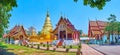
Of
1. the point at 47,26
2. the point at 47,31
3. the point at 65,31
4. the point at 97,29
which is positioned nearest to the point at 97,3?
the point at 65,31

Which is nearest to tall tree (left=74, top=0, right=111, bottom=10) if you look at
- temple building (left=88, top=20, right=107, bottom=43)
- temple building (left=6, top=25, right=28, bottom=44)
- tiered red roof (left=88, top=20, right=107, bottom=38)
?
temple building (left=88, top=20, right=107, bottom=43)

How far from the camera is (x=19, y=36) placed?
67188 mm

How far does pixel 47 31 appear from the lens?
64.9 meters

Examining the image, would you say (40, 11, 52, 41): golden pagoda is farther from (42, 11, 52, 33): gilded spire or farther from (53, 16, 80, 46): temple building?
(53, 16, 80, 46): temple building

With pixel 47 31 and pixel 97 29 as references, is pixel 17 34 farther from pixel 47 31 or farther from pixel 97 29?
pixel 97 29

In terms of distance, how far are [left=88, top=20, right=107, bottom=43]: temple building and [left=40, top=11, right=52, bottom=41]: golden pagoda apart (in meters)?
9.53

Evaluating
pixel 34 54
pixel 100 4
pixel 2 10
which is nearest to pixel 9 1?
pixel 100 4

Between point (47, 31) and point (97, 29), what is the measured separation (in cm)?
1122

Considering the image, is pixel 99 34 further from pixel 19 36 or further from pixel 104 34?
pixel 19 36

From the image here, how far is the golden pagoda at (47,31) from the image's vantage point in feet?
204

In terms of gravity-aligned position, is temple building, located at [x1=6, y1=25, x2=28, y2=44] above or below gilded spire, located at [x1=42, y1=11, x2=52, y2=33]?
below

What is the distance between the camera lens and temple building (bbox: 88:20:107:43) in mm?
65575

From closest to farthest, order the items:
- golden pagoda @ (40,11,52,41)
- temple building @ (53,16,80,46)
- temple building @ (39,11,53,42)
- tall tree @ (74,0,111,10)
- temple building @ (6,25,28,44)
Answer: tall tree @ (74,0,111,10) → temple building @ (53,16,80,46) → temple building @ (39,11,53,42) → golden pagoda @ (40,11,52,41) → temple building @ (6,25,28,44)

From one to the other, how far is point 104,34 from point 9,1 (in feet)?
177
